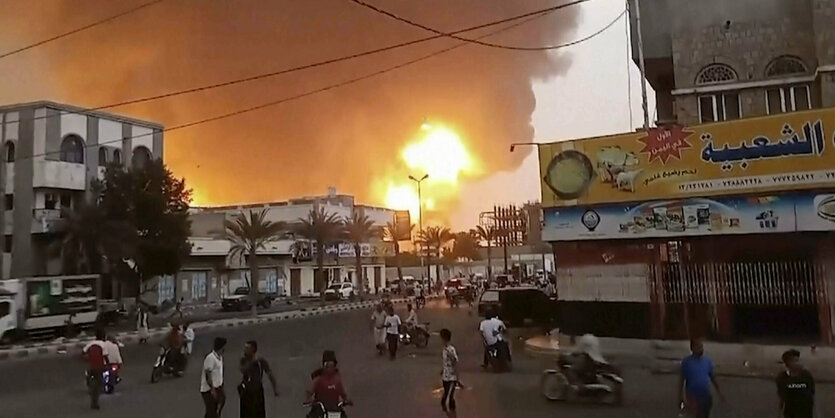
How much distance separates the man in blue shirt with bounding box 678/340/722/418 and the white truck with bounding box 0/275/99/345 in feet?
88.0

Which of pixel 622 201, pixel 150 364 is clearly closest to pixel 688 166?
pixel 622 201

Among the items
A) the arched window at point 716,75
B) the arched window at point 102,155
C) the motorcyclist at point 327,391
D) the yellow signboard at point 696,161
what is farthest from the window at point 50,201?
the motorcyclist at point 327,391

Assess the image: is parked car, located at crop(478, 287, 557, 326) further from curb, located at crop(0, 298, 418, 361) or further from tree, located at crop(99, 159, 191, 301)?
tree, located at crop(99, 159, 191, 301)

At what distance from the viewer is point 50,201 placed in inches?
1640

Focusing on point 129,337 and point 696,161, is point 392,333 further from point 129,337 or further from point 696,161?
point 129,337

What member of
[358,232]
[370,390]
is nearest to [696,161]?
[370,390]

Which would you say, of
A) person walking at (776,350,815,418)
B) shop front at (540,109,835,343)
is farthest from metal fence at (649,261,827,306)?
person walking at (776,350,815,418)

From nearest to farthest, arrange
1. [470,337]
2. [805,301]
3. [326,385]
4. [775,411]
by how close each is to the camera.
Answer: [326,385]
[775,411]
[805,301]
[470,337]

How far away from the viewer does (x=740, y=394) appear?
1288 centimetres

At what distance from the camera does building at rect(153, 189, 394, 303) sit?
55062 mm

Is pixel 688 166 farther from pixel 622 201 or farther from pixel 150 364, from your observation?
pixel 150 364

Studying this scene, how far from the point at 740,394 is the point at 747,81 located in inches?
492

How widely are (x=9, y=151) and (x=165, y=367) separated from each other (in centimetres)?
3094

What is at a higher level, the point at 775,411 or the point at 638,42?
the point at 638,42
